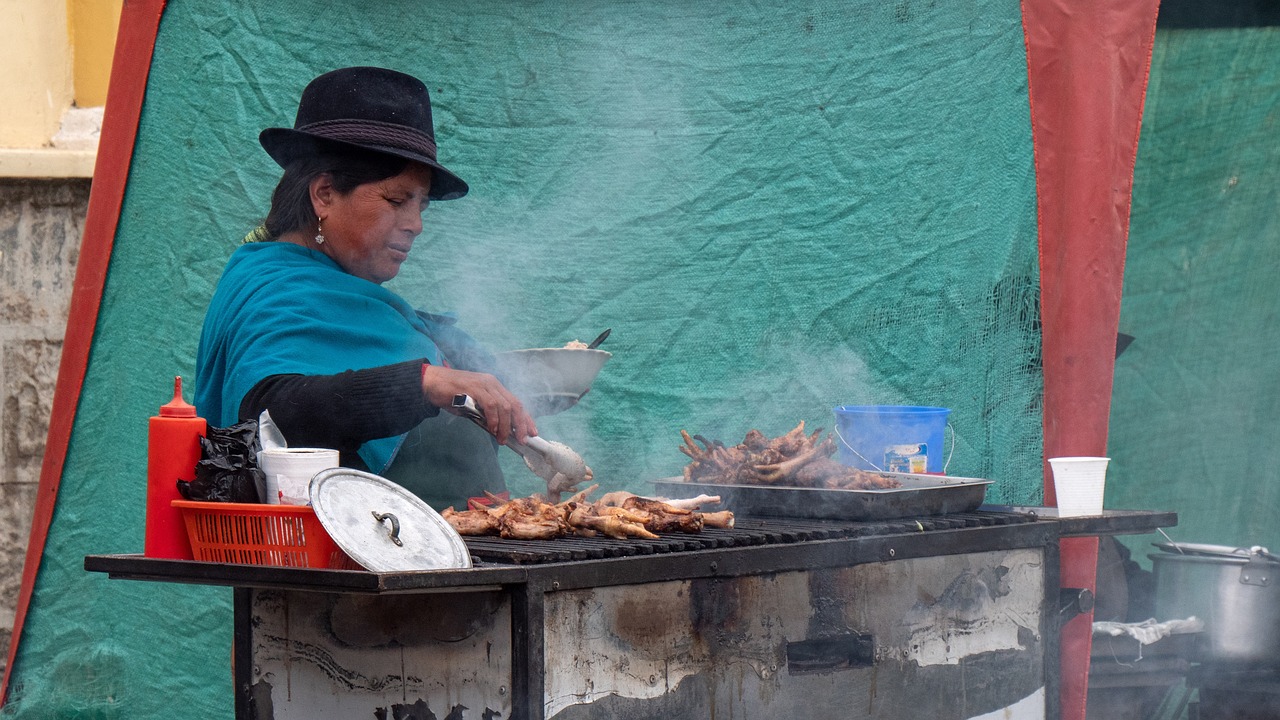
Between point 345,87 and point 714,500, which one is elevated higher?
point 345,87

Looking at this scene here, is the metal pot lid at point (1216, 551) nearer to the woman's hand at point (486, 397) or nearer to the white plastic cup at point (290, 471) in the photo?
the woman's hand at point (486, 397)

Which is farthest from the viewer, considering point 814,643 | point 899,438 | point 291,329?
point 899,438

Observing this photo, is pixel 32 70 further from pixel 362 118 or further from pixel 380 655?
pixel 380 655

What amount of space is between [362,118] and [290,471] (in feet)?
4.42

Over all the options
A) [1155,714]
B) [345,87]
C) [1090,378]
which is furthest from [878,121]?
[1155,714]

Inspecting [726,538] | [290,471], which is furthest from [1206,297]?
[290,471]

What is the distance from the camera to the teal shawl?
317cm

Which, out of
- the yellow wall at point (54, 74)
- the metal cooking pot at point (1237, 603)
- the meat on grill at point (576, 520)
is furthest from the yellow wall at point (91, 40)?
the metal cooking pot at point (1237, 603)

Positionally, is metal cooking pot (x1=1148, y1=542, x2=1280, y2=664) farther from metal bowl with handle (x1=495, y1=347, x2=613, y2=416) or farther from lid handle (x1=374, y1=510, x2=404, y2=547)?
lid handle (x1=374, y1=510, x2=404, y2=547)

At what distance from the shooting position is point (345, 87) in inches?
137

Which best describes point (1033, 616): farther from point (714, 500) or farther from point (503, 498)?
point (503, 498)

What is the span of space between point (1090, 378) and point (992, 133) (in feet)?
2.86

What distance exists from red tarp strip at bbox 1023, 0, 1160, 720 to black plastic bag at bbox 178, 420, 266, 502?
2.64 m

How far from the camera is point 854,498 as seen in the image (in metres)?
3.27
